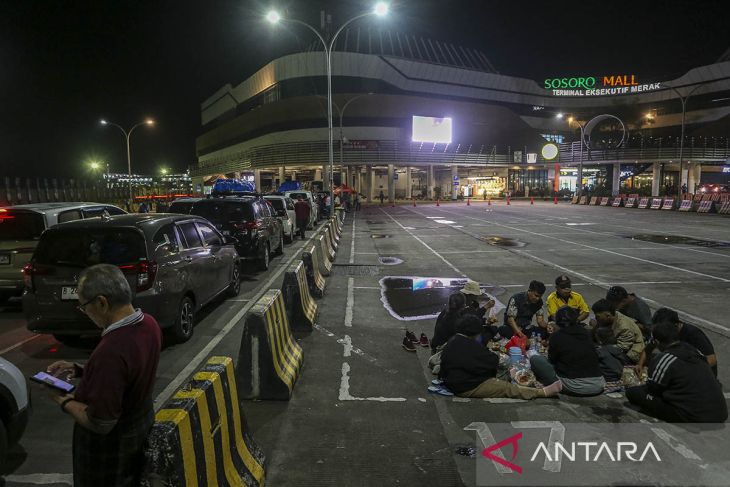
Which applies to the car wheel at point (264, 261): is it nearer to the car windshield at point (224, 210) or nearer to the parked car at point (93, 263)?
the car windshield at point (224, 210)

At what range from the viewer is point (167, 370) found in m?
5.77

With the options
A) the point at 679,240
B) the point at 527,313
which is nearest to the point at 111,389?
the point at 527,313

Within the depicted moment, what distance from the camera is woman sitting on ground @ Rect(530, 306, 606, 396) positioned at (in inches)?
197

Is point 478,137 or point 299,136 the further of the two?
point 478,137

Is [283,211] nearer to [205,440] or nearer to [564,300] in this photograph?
[564,300]

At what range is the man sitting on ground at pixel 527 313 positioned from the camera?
645cm

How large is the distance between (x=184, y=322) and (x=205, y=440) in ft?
14.2

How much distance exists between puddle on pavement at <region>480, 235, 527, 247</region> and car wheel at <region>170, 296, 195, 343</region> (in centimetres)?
1250

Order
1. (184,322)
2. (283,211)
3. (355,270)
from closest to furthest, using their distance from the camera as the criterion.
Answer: (184,322), (355,270), (283,211)

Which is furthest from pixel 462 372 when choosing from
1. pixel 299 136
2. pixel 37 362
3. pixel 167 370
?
pixel 299 136

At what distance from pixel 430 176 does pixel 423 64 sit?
48.6 ft

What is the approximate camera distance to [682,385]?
427cm

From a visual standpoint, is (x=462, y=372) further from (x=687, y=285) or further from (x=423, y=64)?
(x=423, y=64)

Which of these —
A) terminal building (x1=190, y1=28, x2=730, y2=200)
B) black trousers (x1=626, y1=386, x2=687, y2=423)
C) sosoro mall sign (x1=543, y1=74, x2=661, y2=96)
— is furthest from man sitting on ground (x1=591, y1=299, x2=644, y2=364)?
sosoro mall sign (x1=543, y1=74, x2=661, y2=96)
